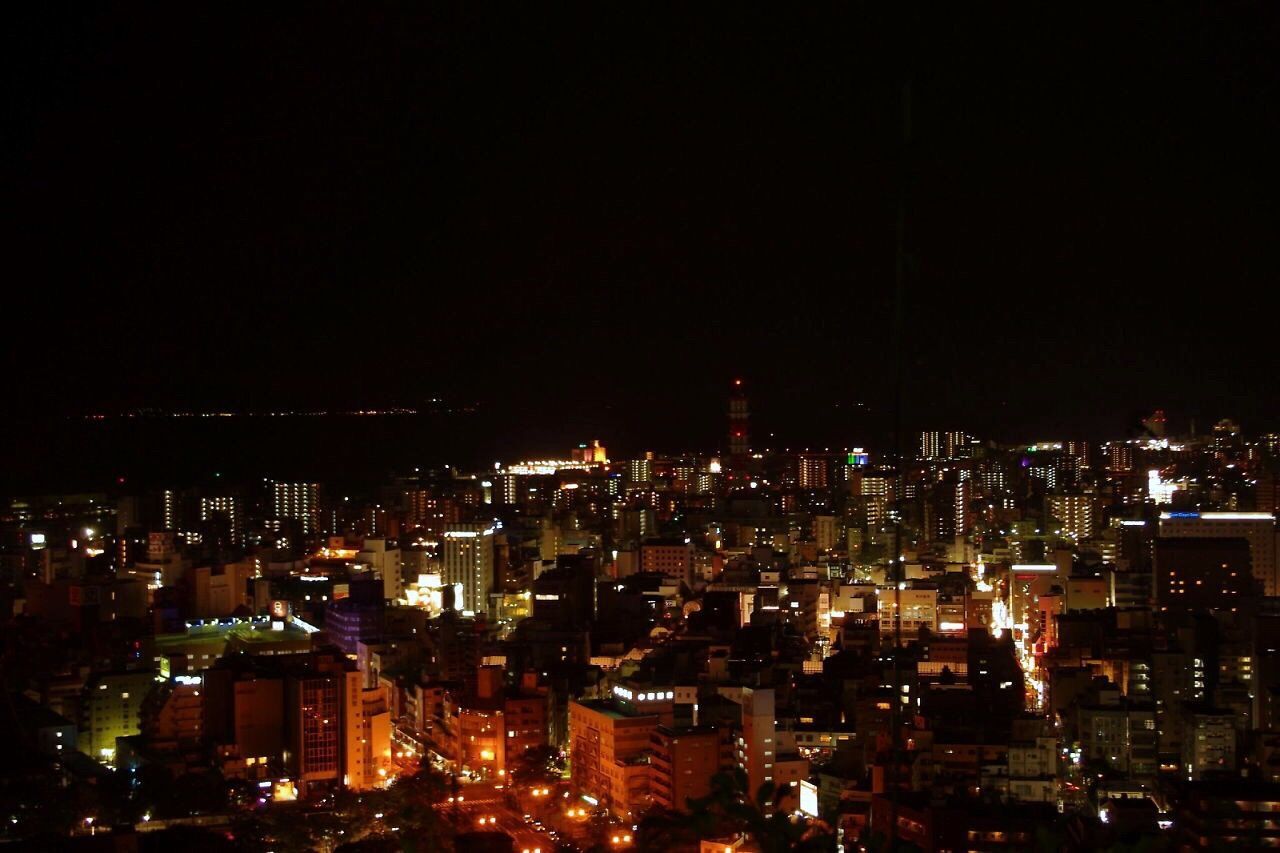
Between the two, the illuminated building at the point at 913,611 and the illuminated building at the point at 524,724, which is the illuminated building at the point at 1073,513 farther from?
the illuminated building at the point at 524,724

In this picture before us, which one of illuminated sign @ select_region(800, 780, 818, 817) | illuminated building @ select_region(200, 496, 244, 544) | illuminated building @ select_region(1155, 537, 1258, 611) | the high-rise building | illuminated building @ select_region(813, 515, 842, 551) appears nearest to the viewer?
illuminated sign @ select_region(800, 780, 818, 817)

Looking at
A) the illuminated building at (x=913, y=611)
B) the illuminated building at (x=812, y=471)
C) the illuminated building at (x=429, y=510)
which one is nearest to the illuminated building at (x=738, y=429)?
the illuminated building at (x=812, y=471)

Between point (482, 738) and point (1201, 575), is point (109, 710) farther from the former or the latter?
point (1201, 575)

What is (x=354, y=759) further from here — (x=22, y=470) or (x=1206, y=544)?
(x=1206, y=544)

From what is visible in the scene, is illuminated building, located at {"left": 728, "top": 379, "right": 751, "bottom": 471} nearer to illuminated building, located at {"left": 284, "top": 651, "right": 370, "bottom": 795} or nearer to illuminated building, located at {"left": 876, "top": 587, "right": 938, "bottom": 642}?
illuminated building, located at {"left": 876, "top": 587, "right": 938, "bottom": 642}

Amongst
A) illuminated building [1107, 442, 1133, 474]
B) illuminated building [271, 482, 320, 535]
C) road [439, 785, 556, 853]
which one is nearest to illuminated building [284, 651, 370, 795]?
road [439, 785, 556, 853]

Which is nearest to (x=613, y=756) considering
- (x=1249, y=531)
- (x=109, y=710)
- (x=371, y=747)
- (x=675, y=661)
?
(x=371, y=747)

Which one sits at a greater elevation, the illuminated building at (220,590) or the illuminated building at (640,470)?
the illuminated building at (640,470)
